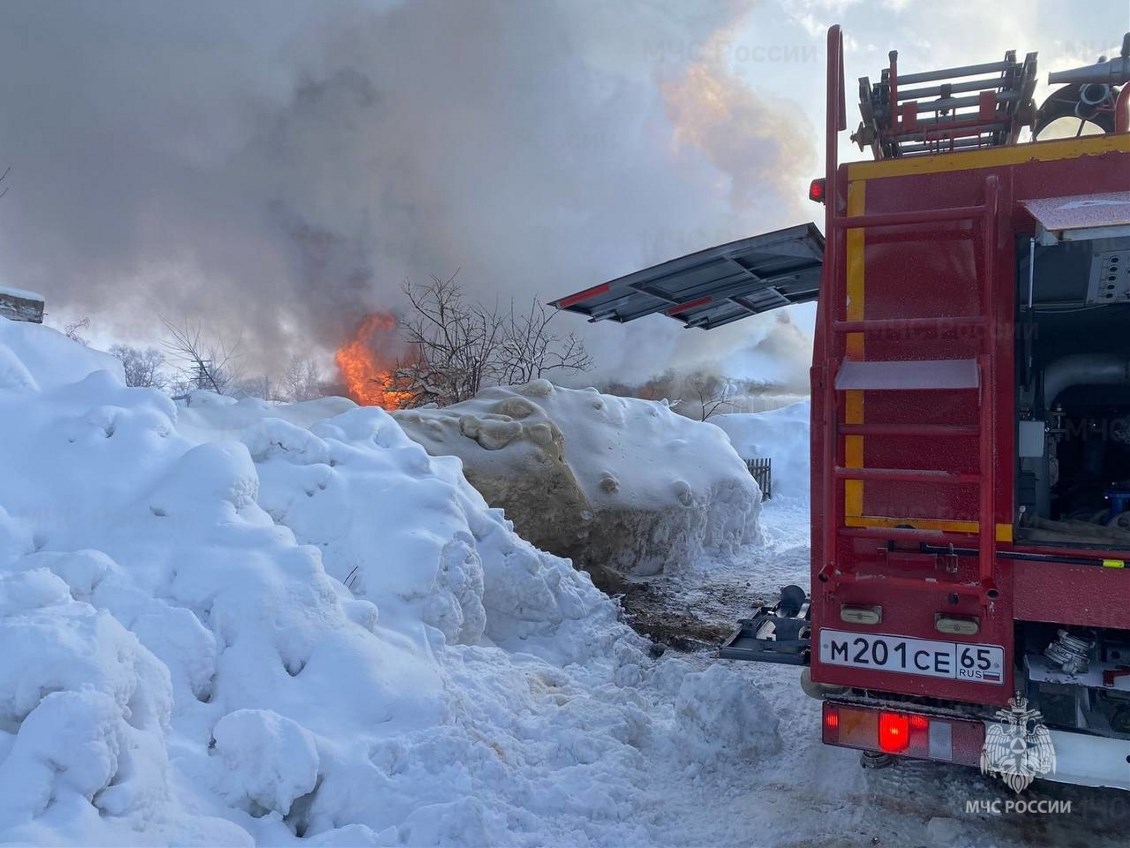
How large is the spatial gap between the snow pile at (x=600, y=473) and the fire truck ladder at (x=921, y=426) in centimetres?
481

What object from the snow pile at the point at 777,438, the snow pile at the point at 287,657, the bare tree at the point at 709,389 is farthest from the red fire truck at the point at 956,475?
the bare tree at the point at 709,389

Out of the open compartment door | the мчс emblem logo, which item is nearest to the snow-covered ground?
the мчс emblem logo

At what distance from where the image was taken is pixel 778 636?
420 cm

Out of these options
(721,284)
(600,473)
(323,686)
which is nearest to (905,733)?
(323,686)

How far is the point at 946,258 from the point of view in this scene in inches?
136

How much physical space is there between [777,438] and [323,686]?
25898 mm

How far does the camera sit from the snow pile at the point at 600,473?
26.8 feet

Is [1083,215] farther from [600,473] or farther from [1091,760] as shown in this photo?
[600,473]

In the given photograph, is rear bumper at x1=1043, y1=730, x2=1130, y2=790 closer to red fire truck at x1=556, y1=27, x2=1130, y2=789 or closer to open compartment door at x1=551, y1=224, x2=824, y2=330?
red fire truck at x1=556, y1=27, x2=1130, y2=789

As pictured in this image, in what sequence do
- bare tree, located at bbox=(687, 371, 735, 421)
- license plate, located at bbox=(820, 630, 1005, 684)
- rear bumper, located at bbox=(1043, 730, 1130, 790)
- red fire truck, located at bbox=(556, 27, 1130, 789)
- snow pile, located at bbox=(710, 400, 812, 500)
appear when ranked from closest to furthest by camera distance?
rear bumper, located at bbox=(1043, 730, 1130, 790) < red fire truck, located at bbox=(556, 27, 1130, 789) < license plate, located at bbox=(820, 630, 1005, 684) < snow pile, located at bbox=(710, 400, 812, 500) < bare tree, located at bbox=(687, 371, 735, 421)

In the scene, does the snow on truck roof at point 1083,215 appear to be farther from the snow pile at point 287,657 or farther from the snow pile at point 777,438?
the snow pile at point 777,438

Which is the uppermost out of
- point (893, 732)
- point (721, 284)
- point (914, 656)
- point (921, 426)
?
point (721, 284)

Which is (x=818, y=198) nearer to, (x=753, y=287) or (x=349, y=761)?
(x=753, y=287)

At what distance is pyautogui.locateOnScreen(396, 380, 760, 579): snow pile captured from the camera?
321 inches
